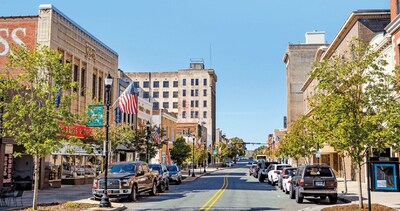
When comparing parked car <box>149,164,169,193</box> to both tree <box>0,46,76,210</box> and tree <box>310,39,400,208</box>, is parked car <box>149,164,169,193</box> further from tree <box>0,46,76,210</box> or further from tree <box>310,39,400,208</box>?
tree <box>310,39,400,208</box>

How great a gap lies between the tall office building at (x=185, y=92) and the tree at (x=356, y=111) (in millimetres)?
107401

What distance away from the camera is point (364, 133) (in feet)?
51.6

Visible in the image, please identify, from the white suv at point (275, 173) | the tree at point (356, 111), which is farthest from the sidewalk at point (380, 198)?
the white suv at point (275, 173)

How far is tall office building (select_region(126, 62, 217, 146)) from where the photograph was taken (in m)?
125

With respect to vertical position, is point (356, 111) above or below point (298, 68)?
below

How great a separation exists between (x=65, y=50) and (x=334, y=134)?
79.5ft

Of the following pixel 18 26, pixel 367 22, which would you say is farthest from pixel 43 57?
pixel 367 22

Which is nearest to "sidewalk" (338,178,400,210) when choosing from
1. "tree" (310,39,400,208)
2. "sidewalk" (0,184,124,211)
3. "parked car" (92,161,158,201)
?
"tree" (310,39,400,208)

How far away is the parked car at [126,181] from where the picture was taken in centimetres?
2086

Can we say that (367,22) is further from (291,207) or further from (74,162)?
(74,162)

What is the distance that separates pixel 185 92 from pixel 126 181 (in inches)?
4131

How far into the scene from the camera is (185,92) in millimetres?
125938

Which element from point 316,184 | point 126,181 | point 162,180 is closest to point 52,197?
point 126,181

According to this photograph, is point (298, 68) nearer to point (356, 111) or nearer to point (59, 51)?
point (59, 51)
